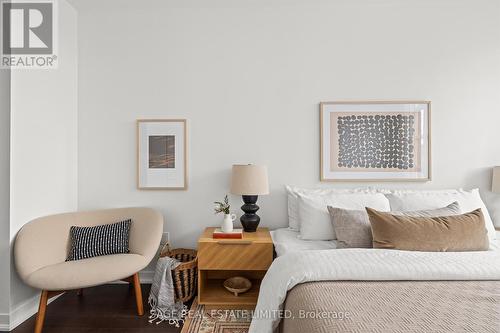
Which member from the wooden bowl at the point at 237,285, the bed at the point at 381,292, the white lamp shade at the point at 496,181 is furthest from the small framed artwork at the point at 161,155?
the white lamp shade at the point at 496,181

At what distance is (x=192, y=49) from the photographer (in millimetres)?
2746

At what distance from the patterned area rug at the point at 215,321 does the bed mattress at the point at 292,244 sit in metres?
0.55

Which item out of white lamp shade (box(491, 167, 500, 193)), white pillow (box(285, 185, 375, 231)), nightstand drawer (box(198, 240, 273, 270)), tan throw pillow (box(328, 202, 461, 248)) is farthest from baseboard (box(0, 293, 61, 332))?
white lamp shade (box(491, 167, 500, 193))

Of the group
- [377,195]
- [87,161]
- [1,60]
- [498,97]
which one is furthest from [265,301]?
[498,97]

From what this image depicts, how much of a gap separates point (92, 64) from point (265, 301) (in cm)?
266

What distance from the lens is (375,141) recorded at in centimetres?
268

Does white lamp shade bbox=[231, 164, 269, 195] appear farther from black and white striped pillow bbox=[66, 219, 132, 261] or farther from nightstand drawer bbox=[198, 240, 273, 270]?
black and white striped pillow bbox=[66, 219, 132, 261]

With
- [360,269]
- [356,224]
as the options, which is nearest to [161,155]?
[356,224]

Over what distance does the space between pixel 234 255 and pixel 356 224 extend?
3.13ft

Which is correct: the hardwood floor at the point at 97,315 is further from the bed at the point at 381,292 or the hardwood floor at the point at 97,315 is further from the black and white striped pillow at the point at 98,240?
the bed at the point at 381,292

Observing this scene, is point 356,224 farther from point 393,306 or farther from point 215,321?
point 215,321

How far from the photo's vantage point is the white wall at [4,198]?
2.04 meters

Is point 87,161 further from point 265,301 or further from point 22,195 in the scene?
point 265,301

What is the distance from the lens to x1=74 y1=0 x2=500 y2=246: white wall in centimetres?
270
